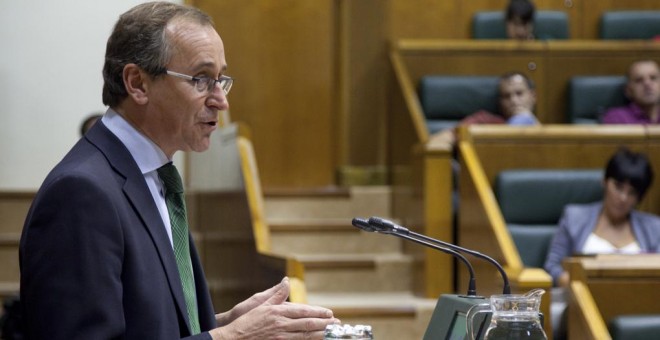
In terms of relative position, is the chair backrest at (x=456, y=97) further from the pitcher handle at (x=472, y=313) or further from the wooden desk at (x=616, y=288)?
the pitcher handle at (x=472, y=313)

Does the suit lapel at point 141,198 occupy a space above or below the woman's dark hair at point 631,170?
above

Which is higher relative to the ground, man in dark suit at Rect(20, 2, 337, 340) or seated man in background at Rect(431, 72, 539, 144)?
man in dark suit at Rect(20, 2, 337, 340)

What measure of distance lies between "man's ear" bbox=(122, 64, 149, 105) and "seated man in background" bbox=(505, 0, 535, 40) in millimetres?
3572

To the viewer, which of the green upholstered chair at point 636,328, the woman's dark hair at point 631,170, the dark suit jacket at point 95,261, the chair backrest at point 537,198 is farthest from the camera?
the chair backrest at point 537,198

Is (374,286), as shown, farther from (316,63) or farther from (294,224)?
(316,63)

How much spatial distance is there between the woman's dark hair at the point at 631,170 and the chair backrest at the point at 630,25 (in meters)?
1.84

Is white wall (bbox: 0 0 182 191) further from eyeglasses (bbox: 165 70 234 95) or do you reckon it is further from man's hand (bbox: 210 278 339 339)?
man's hand (bbox: 210 278 339 339)

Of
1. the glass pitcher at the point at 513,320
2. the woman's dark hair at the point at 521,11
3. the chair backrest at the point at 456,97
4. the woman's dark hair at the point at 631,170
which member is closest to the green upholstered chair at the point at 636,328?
the woman's dark hair at the point at 631,170

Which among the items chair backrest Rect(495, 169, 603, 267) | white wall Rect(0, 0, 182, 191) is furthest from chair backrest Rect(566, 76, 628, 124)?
white wall Rect(0, 0, 182, 191)

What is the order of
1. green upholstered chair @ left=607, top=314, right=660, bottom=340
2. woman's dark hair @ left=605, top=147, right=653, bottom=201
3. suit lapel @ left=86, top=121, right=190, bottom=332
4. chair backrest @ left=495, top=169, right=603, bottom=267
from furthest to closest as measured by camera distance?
chair backrest @ left=495, top=169, right=603, bottom=267
woman's dark hair @ left=605, top=147, right=653, bottom=201
green upholstered chair @ left=607, top=314, right=660, bottom=340
suit lapel @ left=86, top=121, right=190, bottom=332

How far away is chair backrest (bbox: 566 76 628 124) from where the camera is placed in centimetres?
472

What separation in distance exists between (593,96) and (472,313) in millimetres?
3595

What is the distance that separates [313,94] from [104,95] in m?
3.63

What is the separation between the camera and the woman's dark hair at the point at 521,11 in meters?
4.79
